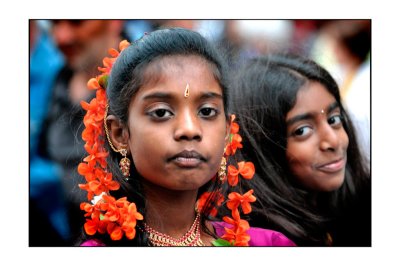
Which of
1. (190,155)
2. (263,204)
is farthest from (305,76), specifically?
(190,155)

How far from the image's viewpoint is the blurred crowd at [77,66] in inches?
141

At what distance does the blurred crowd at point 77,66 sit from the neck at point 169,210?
0.53 metres

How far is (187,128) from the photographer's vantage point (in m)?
→ 2.91

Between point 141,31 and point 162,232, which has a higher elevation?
point 141,31

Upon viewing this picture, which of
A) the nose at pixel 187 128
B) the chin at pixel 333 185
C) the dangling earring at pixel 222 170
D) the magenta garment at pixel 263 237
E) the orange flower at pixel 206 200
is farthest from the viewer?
the chin at pixel 333 185

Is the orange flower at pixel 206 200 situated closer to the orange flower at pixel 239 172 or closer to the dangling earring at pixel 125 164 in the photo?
the orange flower at pixel 239 172

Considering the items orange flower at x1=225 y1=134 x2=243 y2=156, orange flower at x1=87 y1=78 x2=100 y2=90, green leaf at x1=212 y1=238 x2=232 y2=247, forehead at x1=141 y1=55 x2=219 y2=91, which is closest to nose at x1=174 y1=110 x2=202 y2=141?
forehead at x1=141 y1=55 x2=219 y2=91

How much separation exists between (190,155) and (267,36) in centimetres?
110

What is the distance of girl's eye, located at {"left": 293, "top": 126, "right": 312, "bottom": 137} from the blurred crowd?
33 cm

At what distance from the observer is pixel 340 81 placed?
12.5 feet

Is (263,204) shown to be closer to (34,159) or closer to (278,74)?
(278,74)

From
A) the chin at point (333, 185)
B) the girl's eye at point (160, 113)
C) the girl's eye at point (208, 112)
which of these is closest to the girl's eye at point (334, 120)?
the chin at point (333, 185)

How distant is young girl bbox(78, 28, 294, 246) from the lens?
294 cm

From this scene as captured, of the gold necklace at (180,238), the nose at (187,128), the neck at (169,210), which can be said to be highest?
the nose at (187,128)
